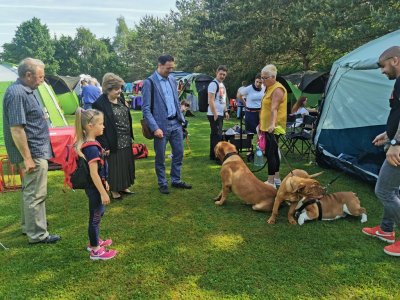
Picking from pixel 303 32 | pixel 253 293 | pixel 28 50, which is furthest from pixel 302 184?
pixel 28 50

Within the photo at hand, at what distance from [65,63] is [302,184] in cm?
6755

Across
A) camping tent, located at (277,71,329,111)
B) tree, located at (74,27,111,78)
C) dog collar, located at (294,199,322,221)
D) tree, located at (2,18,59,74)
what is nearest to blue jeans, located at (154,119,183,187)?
dog collar, located at (294,199,322,221)

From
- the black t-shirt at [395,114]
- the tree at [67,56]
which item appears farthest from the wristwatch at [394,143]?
the tree at [67,56]

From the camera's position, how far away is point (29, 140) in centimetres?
331

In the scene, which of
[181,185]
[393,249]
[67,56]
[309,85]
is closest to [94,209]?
[181,185]

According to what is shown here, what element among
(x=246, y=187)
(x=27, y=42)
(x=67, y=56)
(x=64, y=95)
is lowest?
(x=246, y=187)

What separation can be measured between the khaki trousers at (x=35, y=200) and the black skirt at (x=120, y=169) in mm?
1227

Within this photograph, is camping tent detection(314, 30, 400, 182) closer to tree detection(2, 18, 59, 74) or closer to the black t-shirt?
the black t-shirt

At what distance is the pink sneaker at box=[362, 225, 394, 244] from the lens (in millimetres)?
3558

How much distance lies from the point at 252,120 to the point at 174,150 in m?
2.51

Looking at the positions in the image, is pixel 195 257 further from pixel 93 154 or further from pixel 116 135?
pixel 116 135

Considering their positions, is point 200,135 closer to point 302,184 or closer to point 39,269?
point 302,184

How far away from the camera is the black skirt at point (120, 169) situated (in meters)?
4.66

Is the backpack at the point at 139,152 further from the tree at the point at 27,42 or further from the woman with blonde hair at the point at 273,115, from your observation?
the tree at the point at 27,42
